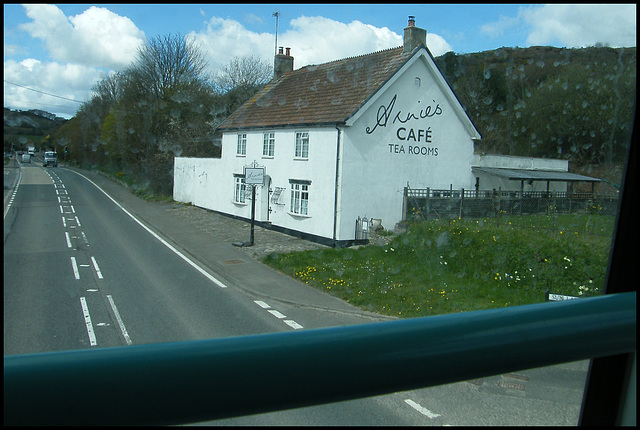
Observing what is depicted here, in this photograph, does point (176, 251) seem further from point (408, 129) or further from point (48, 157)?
point (408, 129)

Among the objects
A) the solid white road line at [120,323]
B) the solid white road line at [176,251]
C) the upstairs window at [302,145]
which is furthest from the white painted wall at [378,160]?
the solid white road line at [120,323]

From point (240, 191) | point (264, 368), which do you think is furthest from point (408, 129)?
point (264, 368)

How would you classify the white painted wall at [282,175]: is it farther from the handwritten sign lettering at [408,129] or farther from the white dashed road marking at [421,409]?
the white dashed road marking at [421,409]

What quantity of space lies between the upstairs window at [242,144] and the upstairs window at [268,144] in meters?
0.69

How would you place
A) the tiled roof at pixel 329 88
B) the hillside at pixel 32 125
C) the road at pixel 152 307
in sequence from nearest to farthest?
1. the hillside at pixel 32 125
2. the road at pixel 152 307
3. the tiled roof at pixel 329 88

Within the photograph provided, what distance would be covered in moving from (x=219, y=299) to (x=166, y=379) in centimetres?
411

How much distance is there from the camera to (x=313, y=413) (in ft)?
2.63

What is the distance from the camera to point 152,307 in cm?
380

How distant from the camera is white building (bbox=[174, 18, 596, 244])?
31.5 feet

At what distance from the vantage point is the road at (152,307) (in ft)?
3.77

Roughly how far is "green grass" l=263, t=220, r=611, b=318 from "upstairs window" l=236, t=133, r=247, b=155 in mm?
10459

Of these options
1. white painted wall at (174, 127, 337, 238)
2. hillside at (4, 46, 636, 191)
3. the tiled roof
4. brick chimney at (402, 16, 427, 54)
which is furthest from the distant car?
white painted wall at (174, 127, 337, 238)

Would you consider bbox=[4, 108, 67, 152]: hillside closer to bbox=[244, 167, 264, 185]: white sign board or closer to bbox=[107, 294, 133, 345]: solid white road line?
bbox=[107, 294, 133, 345]: solid white road line

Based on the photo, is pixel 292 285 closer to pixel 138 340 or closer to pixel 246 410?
pixel 138 340
